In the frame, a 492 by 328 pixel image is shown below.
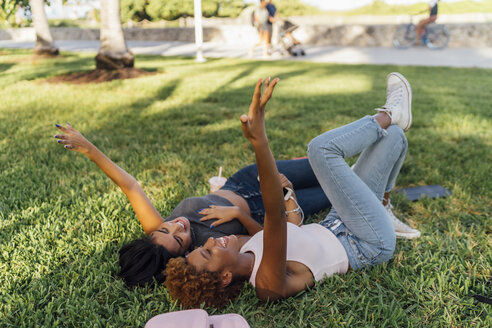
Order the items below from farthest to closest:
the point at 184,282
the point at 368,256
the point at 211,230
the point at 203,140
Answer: the point at 203,140 < the point at 211,230 < the point at 368,256 < the point at 184,282

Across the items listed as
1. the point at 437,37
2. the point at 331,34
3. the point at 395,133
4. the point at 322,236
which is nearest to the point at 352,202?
the point at 322,236

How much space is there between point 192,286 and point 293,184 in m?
1.35

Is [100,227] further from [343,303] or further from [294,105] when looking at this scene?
[294,105]

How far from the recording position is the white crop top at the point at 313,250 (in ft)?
6.93

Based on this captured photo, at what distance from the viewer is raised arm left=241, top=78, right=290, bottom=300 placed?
4.72 ft

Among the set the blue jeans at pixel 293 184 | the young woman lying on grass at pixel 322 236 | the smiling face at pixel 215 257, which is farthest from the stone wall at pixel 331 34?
the smiling face at pixel 215 257

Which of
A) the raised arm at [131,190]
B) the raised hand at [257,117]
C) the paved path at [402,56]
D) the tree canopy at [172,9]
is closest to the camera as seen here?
the raised hand at [257,117]

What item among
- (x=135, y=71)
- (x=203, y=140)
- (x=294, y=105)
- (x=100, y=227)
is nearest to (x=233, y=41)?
(x=135, y=71)

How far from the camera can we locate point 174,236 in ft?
7.48

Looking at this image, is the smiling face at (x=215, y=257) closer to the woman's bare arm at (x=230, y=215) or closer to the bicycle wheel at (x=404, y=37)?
the woman's bare arm at (x=230, y=215)

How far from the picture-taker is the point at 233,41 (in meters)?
20.5

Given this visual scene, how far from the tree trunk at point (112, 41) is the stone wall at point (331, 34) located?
37.7 feet

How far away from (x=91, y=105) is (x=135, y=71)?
3.14 m

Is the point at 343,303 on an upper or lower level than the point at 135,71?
lower
